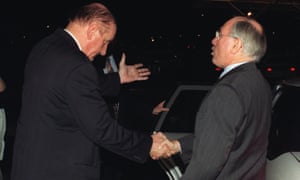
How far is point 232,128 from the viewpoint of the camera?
2414mm

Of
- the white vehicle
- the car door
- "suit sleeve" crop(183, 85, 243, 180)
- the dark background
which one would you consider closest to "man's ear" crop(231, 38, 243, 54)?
"suit sleeve" crop(183, 85, 243, 180)

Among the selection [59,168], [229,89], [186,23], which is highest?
[229,89]

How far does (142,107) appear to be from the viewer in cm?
526

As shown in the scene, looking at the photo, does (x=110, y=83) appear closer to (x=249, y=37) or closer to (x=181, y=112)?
(x=249, y=37)

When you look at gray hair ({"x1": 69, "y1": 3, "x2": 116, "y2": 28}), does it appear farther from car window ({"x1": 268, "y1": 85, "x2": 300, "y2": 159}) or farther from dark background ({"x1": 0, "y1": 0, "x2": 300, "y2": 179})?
dark background ({"x1": 0, "y1": 0, "x2": 300, "y2": 179})

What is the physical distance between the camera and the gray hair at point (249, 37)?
2.60 metres

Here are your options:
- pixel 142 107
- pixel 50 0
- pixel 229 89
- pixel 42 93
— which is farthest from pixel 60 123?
pixel 50 0

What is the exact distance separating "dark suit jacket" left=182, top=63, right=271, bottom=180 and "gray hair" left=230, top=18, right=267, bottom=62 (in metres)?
0.08

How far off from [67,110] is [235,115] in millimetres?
1009

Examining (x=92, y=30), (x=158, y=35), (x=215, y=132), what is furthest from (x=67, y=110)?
(x=158, y=35)

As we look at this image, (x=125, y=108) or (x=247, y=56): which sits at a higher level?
(x=247, y=56)

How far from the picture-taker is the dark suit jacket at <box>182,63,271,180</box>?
2.42 metres

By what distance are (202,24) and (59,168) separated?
122 feet

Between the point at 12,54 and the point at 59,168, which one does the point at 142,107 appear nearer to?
the point at 59,168
